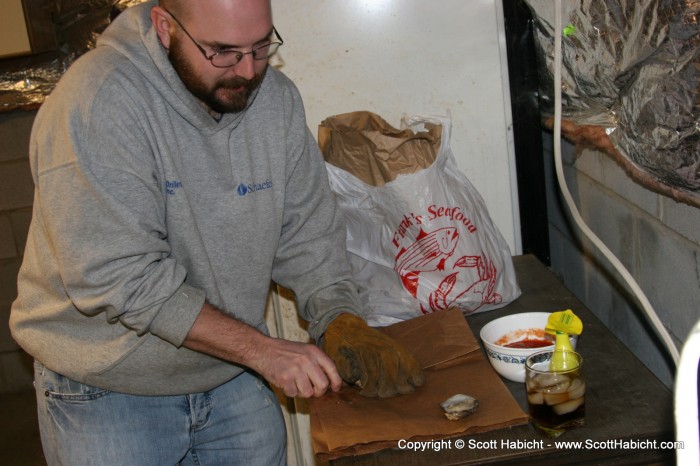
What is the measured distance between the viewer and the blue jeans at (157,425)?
1411 mm

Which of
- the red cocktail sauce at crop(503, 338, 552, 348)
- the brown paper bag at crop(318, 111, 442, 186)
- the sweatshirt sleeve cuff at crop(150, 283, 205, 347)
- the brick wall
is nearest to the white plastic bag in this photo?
the brown paper bag at crop(318, 111, 442, 186)

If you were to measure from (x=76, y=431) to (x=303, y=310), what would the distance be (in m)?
0.49

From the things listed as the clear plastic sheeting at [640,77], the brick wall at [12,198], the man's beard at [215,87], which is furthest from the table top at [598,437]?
the brick wall at [12,198]

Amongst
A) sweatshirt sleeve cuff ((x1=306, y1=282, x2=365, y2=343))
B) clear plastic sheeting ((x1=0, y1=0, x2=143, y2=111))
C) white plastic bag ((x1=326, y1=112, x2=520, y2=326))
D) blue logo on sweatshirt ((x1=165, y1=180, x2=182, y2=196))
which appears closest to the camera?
blue logo on sweatshirt ((x1=165, y1=180, x2=182, y2=196))

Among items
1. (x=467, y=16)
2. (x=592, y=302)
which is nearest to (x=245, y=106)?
(x=467, y=16)

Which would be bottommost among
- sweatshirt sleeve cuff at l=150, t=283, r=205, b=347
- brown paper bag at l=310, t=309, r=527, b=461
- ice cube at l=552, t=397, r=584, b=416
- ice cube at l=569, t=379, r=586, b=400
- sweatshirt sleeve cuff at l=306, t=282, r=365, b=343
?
brown paper bag at l=310, t=309, r=527, b=461

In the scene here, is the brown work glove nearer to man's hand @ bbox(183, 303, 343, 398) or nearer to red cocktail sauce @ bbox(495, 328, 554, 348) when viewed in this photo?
man's hand @ bbox(183, 303, 343, 398)

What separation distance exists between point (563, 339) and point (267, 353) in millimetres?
496

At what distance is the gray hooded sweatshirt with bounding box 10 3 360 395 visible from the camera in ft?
4.16

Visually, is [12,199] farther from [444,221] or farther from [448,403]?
[448,403]

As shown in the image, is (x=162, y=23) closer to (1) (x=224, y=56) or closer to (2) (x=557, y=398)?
(1) (x=224, y=56)

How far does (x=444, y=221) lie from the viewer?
1.71 meters

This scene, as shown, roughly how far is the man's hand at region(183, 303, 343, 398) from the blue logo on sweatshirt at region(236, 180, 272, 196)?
23 cm

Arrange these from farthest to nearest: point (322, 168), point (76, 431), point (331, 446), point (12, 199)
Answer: point (12, 199) → point (322, 168) → point (76, 431) → point (331, 446)
